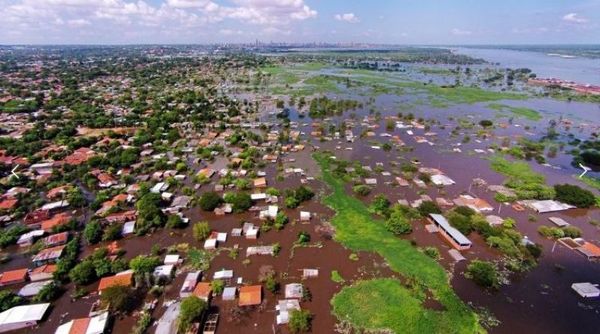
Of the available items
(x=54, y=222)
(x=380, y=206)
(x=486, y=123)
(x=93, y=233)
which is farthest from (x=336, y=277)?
(x=486, y=123)

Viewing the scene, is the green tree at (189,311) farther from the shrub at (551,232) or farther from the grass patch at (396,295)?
the shrub at (551,232)

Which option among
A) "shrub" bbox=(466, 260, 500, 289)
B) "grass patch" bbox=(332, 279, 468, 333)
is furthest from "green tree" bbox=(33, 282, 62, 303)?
"shrub" bbox=(466, 260, 500, 289)

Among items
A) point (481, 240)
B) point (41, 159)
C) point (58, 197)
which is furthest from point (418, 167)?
point (41, 159)

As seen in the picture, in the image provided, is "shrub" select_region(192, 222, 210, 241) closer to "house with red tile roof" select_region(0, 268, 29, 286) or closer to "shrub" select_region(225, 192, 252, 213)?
"shrub" select_region(225, 192, 252, 213)

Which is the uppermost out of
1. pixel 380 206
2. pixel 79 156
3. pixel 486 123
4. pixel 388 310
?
pixel 486 123

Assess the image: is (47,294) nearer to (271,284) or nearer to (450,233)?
(271,284)

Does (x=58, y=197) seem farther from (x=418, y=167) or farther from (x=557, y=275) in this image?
(x=557, y=275)
